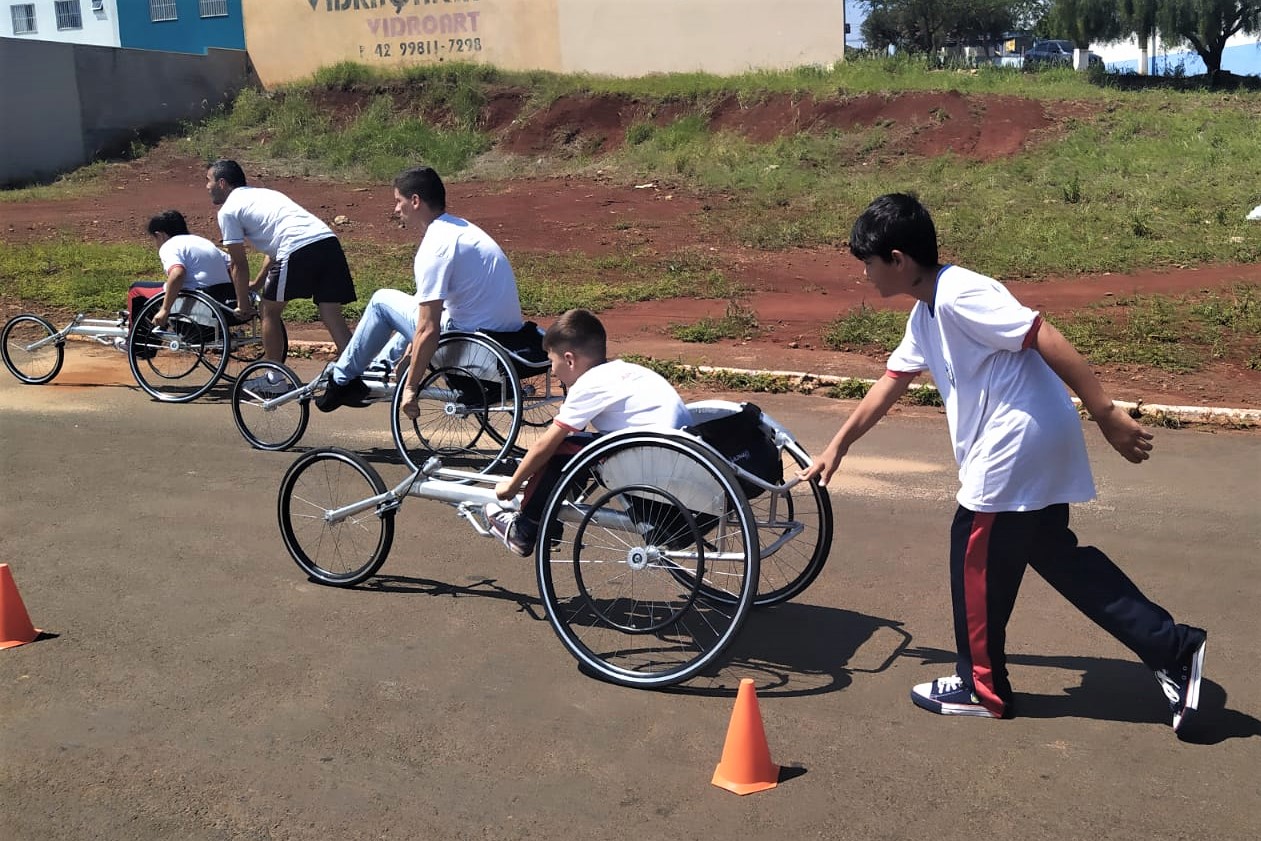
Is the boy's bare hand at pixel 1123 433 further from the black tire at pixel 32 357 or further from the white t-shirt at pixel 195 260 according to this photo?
the black tire at pixel 32 357

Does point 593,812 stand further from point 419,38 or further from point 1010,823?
point 419,38

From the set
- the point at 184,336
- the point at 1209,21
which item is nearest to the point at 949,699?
the point at 184,336

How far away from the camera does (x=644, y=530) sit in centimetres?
471

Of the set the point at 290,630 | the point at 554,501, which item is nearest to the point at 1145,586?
the point at 554,501

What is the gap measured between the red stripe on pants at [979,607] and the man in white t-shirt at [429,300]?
3615 mm

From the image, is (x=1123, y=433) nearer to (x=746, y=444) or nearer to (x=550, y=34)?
(x=746, y=444)

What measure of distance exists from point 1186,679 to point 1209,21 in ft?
120

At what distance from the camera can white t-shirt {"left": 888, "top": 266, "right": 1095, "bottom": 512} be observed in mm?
4055

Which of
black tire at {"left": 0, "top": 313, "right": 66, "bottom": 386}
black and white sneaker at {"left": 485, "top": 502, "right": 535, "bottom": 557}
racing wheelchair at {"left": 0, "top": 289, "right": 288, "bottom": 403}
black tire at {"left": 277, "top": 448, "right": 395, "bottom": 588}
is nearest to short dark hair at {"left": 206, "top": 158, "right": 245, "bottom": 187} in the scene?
racing wheelchair at {"left": 0, "top": 289, "right": 288, "bottom": 403}

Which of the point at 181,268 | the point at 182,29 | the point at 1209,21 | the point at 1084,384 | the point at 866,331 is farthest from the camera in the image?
the point at 182,29

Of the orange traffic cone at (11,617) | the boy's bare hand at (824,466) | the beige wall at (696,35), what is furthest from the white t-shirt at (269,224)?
the beige wall at (696,35)

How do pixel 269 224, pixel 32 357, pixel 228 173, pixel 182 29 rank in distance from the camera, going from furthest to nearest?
pixel 182 29 → pixel 32 357 → pixel 228 173 → pixel 269 224

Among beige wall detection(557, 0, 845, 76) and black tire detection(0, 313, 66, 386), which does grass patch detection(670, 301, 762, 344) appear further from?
beige wall detection(557, 0, 845, 76)

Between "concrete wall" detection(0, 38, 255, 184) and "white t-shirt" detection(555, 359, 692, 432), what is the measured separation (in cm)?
3019
